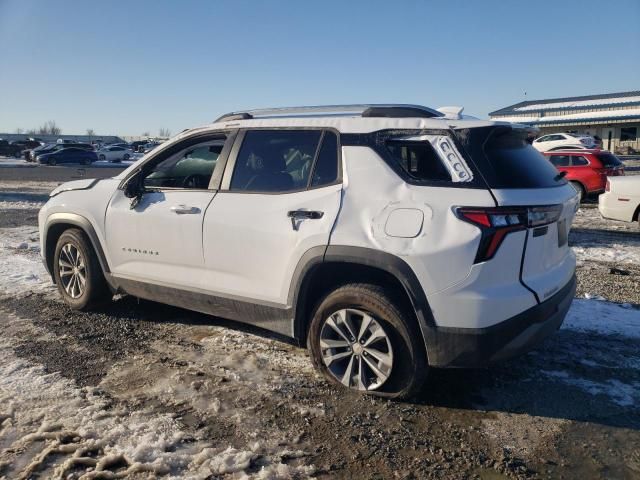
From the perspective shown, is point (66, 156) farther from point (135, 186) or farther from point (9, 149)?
point (135, 186)

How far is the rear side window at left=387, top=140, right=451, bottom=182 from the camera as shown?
3.43 meters

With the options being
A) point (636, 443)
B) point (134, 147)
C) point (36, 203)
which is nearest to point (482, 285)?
point (636, 443)

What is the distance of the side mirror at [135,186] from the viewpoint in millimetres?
4773

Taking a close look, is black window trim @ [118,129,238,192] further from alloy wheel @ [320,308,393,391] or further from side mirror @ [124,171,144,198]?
alloy wheel @ [320,308,393,391]

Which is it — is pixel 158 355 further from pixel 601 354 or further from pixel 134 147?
pixel 134 147

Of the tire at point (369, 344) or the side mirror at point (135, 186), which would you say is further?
the side mirror at point (135, 186)

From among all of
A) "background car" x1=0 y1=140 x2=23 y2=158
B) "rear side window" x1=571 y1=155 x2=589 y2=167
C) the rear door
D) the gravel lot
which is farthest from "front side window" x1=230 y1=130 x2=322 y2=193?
"background car" x1=0 y1=140 x2=23 y2=158

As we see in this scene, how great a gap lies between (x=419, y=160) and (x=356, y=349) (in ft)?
4.24

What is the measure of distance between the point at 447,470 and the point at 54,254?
445 cm

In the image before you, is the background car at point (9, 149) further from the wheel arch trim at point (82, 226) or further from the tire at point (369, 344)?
the tire at point (369, 344)

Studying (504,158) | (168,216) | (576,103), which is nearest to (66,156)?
(168,216)

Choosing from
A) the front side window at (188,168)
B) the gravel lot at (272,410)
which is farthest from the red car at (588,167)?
the front side window at (188,168)

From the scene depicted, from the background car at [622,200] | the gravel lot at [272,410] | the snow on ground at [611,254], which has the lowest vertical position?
the gravel lot at [272,410]

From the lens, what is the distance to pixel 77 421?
11.0 feet
